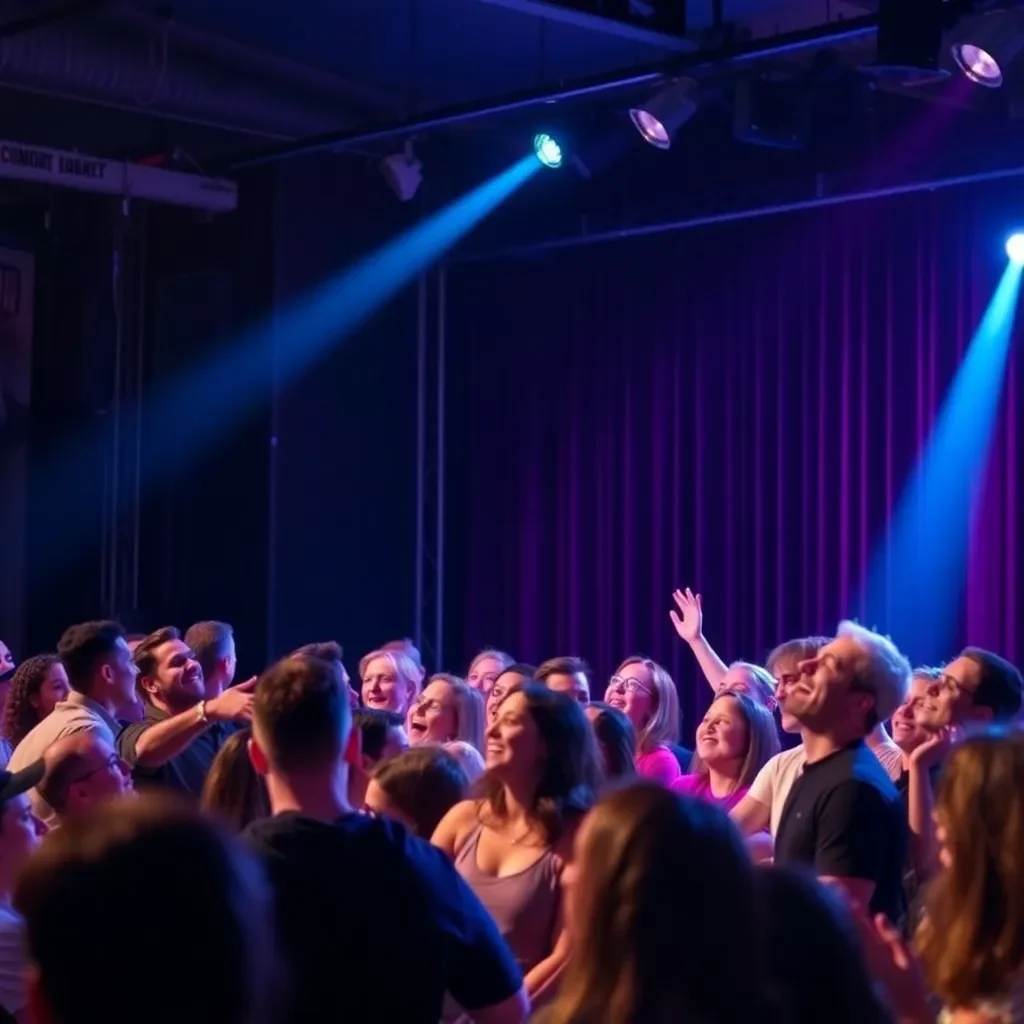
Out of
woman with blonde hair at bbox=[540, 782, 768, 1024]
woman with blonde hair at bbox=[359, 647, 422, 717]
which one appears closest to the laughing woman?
woman with blonde hair at bbox=[540, 782, 768, 1024]

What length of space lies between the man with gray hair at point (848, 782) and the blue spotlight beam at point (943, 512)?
5.62 meters

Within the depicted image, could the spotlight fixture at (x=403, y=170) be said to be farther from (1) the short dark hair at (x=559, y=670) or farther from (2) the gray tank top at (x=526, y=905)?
(2) the gray tank top at (x=526, y=905)

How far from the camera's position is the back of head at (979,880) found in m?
2.44

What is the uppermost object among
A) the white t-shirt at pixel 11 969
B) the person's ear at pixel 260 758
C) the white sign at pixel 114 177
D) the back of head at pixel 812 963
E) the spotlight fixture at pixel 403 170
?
the spotlight fixture at pixel 403 170

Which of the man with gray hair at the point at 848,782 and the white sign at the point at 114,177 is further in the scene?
the white sign at the point at 114,177

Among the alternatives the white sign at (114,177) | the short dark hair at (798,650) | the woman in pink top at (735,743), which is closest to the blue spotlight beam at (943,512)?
the white sign at (114,177)

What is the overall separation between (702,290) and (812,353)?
0.88 m

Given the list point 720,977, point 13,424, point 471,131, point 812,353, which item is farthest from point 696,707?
point 720,977

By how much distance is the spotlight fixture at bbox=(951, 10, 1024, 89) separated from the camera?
6.53 metres

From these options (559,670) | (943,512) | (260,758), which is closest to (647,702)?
(559,670)

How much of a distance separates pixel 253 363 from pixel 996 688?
6.65 m

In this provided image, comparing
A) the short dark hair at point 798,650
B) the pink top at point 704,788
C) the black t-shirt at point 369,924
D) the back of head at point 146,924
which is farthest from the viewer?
the pink top at point 704,788

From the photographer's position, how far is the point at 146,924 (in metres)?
1.36

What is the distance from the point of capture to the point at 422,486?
10.9m
